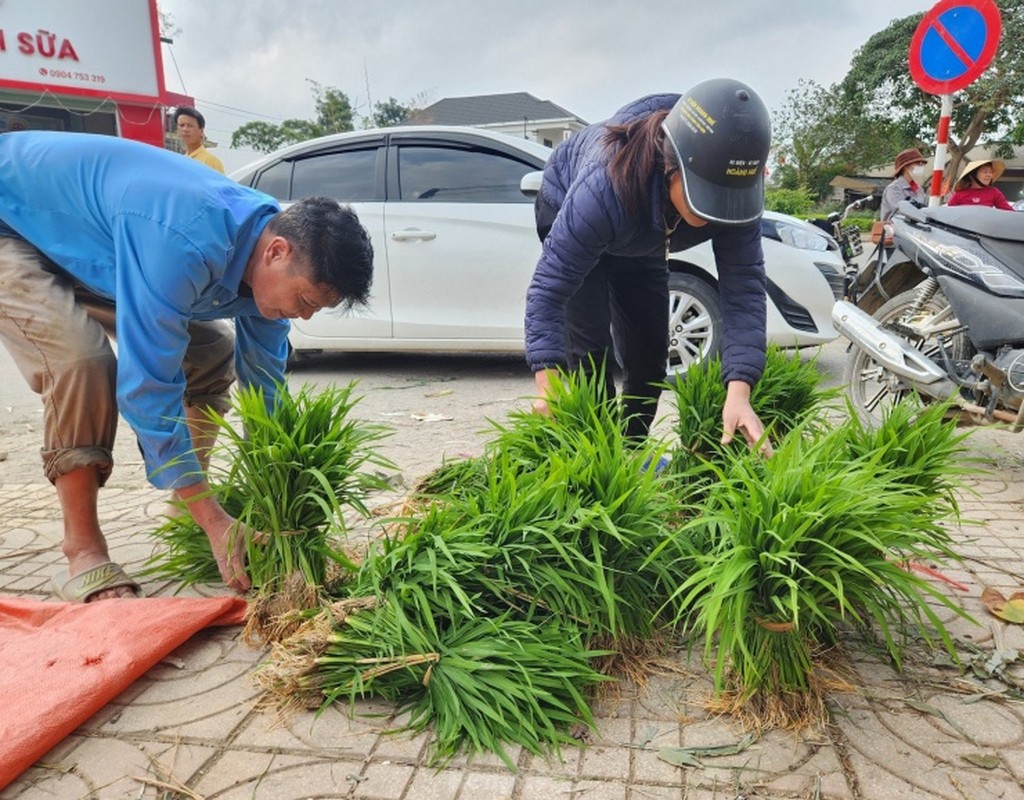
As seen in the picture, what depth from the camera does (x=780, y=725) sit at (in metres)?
1.54

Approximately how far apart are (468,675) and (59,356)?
1.42m

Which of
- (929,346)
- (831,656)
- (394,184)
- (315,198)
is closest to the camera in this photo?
(831,656)

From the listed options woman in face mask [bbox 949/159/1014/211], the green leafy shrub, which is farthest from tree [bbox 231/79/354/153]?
woman in face mask [bbox 949/159/1014/211]

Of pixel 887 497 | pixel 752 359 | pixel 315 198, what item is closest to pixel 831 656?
pixel 887 497

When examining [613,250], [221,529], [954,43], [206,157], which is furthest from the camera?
[206,157]

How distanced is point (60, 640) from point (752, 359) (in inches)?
75.5

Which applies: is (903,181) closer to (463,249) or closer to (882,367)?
(882,367)

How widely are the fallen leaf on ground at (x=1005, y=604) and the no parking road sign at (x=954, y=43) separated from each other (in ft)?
12.3

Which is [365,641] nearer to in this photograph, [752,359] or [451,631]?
[451,631]

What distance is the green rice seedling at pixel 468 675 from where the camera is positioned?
150 cm

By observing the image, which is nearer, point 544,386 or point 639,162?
point 639,162

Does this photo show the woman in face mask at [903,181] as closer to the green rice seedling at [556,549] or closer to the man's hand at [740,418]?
the man's hand at [740,418]

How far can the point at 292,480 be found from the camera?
6.14 feet

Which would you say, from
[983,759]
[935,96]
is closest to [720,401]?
[983,759]
